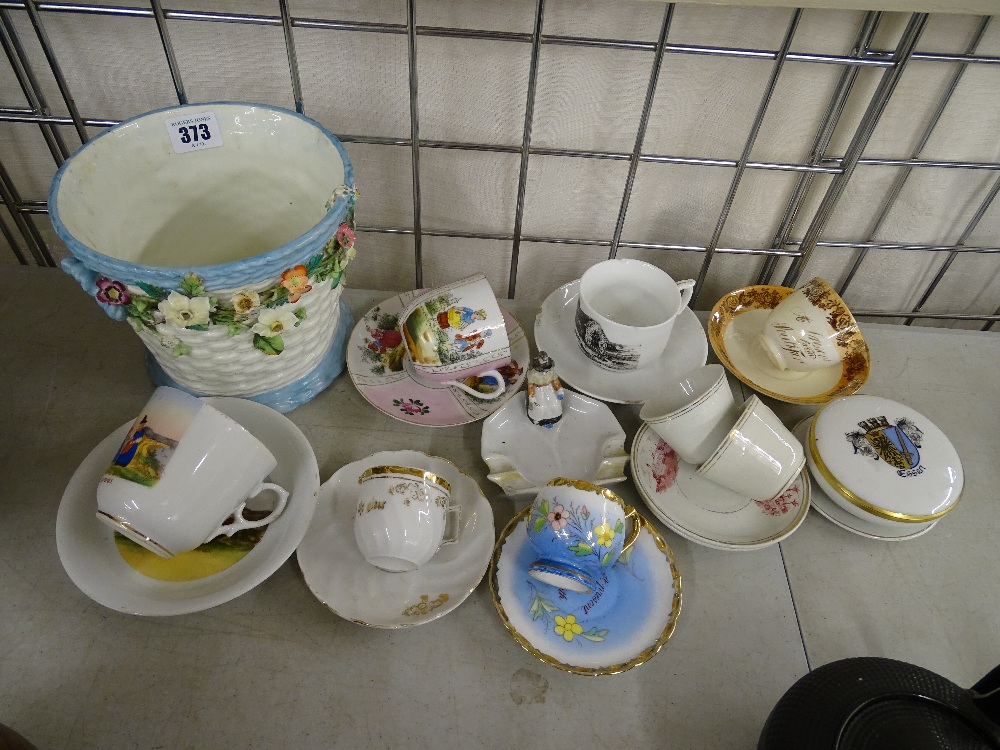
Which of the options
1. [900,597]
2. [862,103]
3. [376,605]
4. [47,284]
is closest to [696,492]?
[900,597]

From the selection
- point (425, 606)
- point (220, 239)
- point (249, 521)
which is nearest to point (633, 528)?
point (425, 606)

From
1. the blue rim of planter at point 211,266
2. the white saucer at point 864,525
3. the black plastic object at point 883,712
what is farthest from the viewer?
the white saucer at point 864,525

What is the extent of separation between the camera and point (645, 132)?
71 cm

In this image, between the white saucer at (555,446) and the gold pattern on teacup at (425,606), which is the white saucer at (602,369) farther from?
the gold pattern on teacup at (425,606)

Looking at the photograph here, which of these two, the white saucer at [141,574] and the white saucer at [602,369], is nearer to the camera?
the white saucer at [141,574]

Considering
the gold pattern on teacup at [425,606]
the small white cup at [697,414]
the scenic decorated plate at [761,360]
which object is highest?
the small white cup at [697,414]

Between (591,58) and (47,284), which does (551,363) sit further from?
(47,284)

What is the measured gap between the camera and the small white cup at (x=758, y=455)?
A: 571 millimetres

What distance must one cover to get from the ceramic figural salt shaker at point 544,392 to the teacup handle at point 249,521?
0.77 ft

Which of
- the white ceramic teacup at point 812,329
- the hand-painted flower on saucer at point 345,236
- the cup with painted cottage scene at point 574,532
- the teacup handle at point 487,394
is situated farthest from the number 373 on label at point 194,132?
the white ceramic teacup at point 812,329

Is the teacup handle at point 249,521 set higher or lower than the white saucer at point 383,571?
higher

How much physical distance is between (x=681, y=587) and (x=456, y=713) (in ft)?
0.68

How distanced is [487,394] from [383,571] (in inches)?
7.8

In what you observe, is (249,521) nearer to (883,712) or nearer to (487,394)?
(487,394)
